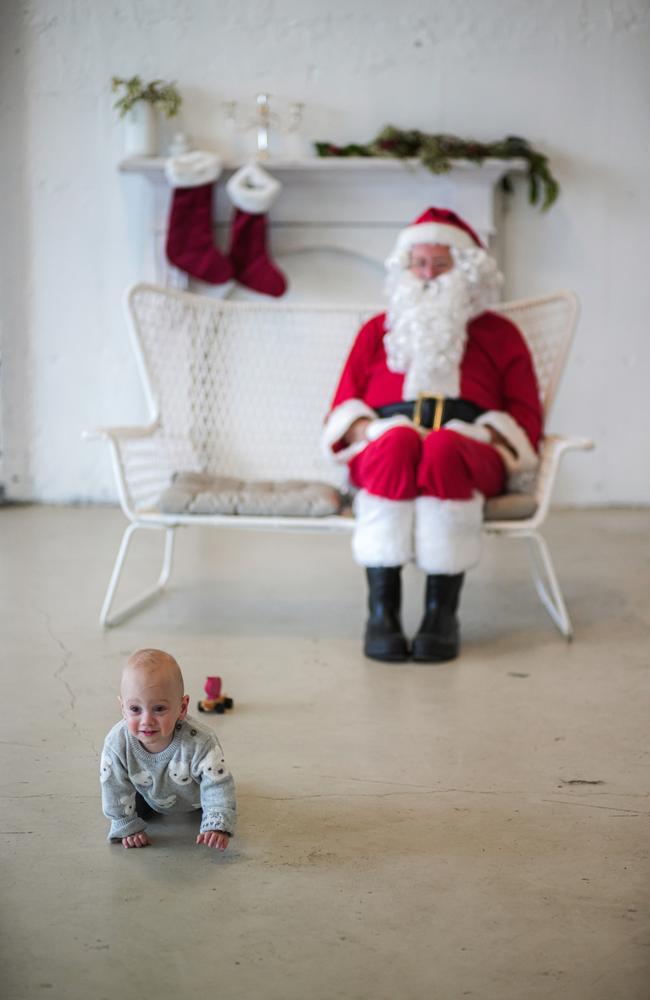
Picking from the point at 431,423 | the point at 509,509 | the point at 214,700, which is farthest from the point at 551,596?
the point at 214,700

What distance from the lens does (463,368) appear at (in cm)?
322

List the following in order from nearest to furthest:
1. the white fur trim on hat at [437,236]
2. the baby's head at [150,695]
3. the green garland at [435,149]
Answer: the baby's head at [150,695]
the white fur trim on hat at [437,236]
the green garland at [435,149]

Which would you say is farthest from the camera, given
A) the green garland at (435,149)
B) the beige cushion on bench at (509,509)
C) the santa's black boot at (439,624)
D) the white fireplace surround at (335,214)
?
the white fireplace surround at (335,214)

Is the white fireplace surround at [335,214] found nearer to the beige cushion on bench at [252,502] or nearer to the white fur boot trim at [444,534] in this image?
the beige cushion on bench at [252,502]

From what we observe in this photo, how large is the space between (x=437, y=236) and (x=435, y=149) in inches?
59.7

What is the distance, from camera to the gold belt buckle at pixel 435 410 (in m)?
3.12

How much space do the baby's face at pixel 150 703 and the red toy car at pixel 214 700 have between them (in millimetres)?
642

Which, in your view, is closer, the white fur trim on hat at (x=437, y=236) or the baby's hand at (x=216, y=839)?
the baby's hand at (x=216, y=839)

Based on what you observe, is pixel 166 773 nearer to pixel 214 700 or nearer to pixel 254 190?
pixel 214 700

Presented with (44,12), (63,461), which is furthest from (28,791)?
(44,12)

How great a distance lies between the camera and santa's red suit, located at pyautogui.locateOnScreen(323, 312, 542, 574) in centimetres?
278

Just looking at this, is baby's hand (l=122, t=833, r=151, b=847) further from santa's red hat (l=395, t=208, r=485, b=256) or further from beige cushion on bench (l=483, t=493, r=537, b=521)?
santa's red hat (l=395, t=208, r=485, b=256)

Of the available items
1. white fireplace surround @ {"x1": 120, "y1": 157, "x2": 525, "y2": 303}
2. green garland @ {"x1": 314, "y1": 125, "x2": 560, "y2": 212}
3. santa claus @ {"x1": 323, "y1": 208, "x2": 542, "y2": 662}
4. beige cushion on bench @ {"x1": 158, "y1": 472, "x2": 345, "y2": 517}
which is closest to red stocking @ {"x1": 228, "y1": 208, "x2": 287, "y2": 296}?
white fireplace surround @ {"x1": 120, "y1": 157, "x2": 525, "y2": 303}

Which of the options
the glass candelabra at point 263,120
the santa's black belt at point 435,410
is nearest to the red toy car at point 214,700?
the santa's black belt at point 435,410
